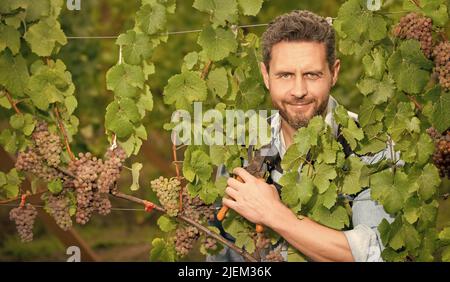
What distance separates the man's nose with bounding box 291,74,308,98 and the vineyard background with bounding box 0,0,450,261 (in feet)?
8.67

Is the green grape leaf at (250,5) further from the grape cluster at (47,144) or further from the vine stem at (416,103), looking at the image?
the grape cluster at (47,144)

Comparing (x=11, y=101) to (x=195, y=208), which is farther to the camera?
(x=11, y=101)

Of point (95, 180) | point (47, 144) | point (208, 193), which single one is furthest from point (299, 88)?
point (47, 144)

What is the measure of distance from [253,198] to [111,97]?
4.76 m

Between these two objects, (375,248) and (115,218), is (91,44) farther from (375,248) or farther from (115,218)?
(375,248)

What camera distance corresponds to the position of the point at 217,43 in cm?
332

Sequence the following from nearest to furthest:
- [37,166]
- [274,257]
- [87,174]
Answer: [274,257]
[87,174]
[37,166]

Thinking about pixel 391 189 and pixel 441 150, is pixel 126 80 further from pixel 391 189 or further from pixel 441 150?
pixel 441 150

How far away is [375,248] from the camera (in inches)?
130

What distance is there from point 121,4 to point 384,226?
17.9ft

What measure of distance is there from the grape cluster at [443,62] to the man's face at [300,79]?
41cm

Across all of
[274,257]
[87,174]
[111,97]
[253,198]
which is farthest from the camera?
[111,97]

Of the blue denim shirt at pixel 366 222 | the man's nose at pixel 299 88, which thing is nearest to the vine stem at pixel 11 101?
the man's nose at pixel 299 88
